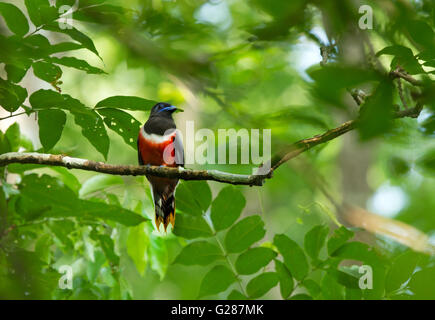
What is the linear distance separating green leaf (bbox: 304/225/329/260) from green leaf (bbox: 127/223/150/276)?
1.06 meters

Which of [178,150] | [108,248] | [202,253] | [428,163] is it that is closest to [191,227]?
[202,253]

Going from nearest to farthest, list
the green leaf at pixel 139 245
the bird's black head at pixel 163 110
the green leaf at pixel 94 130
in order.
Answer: the green leaf at pixel 94 130 < the green leaf at pixel 139 245 < the bird's black head at pixel 163 110

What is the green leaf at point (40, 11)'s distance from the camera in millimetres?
1897

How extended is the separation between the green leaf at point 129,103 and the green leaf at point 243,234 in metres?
0.78

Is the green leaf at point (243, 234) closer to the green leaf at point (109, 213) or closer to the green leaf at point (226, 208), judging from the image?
the green leaf at point (226, 208)

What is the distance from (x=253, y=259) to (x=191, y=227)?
37 centimetres

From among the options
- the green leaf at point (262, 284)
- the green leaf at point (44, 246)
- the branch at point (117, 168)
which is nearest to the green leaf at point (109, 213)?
the branch at point (117, 168)

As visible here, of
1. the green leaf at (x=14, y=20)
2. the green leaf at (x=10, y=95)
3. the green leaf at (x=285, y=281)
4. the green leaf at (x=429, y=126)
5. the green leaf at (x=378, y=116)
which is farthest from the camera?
the green leaf at (x=285, y=281)

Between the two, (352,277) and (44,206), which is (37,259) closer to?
(44,206)

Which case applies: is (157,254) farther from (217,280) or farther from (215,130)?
(215,130)

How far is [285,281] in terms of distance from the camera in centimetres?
241
